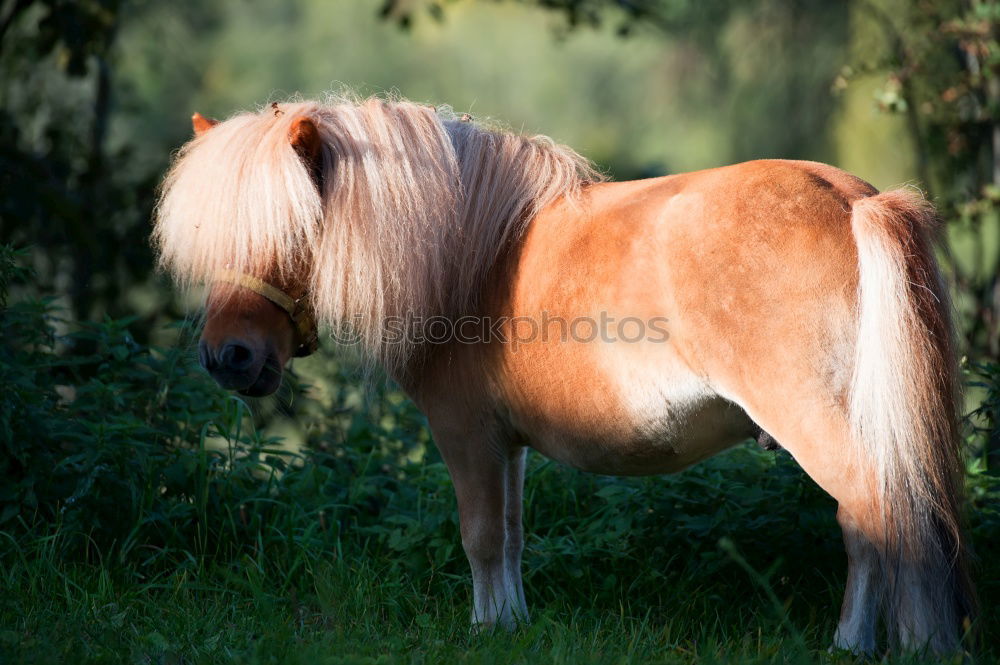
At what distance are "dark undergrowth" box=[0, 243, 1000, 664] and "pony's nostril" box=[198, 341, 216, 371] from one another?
782mm

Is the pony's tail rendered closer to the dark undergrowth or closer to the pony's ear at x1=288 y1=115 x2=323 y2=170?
the dark undergrowth

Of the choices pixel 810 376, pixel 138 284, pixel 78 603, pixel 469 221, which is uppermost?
pixel 469 221

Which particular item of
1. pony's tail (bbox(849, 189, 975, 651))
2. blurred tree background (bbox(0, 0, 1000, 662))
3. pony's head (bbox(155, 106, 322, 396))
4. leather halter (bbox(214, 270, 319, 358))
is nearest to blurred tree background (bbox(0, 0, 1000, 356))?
blurred tree background (bbox(0, 0, 1000, 662))

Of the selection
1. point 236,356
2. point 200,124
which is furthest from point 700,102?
point 236,356

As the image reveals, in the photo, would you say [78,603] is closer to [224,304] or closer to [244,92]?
[224,304]

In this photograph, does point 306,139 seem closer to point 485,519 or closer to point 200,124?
point 200,124

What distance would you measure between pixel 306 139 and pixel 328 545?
1.70m

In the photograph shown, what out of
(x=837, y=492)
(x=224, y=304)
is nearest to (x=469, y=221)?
(x=224, y=304)

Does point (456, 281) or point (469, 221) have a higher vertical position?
point (469, 221)

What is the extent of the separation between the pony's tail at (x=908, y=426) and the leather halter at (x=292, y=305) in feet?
5.42

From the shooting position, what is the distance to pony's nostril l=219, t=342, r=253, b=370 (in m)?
2.62

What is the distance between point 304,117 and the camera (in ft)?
8.82

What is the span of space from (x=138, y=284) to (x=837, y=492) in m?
5.29

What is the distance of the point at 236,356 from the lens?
265 centimetres
